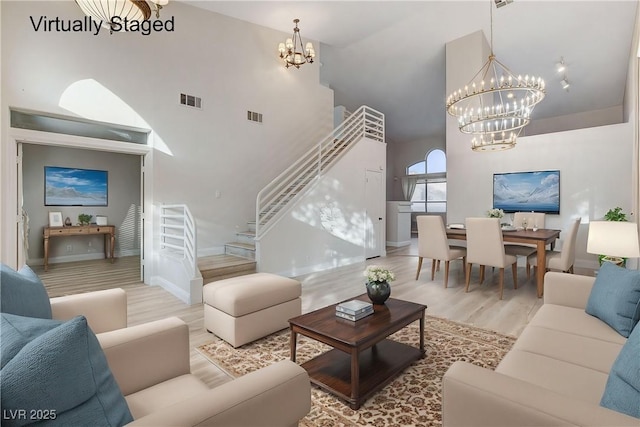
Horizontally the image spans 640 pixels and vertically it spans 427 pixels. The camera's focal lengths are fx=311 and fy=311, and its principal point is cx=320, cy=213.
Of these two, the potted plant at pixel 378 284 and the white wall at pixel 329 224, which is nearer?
the potted plant at pixel 378 284

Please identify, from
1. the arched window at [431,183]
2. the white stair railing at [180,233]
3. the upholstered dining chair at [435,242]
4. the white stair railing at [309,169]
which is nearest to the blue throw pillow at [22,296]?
the white stair railing at [180,233]

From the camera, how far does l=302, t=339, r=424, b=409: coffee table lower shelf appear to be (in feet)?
6.36

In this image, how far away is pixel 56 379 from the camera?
729 mm

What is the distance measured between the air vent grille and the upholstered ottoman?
3.91 m

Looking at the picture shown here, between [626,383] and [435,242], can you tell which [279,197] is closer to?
[435,242]

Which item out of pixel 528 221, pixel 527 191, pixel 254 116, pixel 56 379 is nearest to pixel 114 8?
pixel 56 379

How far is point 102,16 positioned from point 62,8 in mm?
2598

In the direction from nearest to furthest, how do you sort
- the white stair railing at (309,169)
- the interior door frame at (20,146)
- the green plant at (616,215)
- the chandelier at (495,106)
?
the chandelier at (495,106) → the interior door frame at (20,146) → the green plant at (616,215) → the white stair railing at (309,169)

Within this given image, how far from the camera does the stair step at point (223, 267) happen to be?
4.28 metres

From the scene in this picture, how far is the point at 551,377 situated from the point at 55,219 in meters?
7.77

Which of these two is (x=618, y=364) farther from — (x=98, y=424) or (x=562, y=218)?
(x=562, y=218)

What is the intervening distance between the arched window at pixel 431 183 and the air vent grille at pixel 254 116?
7.79 m

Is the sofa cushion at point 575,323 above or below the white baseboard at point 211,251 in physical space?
above

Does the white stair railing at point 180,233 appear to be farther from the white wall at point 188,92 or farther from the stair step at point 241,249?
the stair step at point 241,249
